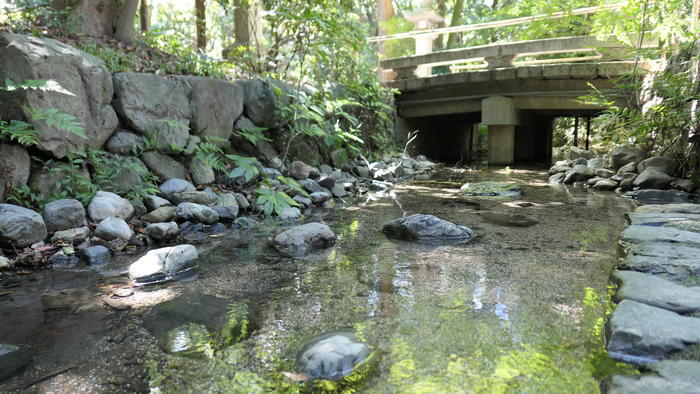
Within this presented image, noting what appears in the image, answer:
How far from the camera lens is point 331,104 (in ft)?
24.4

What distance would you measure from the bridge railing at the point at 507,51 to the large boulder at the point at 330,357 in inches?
319

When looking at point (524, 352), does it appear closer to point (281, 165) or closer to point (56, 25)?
point (281, 165)

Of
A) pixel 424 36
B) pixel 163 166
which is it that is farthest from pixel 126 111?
pixel 424 36

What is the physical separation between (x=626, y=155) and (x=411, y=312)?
6942mm

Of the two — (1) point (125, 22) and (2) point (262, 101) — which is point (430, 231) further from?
(1) point (125, 22)

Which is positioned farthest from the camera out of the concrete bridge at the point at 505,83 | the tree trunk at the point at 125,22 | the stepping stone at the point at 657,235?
the concrete bridge at the point at 505,83

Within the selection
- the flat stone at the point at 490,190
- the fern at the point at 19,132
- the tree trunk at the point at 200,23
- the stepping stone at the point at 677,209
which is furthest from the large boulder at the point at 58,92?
the stepping stone at the point at 677,209

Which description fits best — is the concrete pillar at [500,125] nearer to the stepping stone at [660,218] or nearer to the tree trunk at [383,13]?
the tree trunk at [383,13]

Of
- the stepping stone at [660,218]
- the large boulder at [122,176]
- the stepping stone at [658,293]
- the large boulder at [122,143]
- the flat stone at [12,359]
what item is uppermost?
the large boulder at [122,143]

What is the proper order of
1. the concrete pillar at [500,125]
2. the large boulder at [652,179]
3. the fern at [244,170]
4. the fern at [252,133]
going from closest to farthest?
the fern at [244,170] → the fern at [252,133] → the large boulder at [652,179] → the concrete pillar at [500,125]

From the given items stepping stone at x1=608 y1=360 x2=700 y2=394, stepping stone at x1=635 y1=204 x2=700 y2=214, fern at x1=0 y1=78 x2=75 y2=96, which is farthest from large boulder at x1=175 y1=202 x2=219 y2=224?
stepping stone at x1=635 y1=204 x2=700 y2=214

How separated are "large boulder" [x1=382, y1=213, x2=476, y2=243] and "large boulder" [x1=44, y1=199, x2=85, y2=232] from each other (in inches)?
106

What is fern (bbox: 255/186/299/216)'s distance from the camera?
5119mm

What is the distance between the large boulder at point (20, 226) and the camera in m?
3.48
